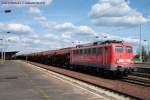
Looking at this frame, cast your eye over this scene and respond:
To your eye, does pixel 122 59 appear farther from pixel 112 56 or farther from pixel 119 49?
pixel 112 56

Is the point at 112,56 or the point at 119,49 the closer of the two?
the point at 112,56

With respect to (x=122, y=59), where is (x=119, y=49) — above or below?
above

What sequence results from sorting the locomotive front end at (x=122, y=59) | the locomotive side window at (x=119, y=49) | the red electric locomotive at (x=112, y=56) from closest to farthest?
1. the locomotive front end at (x=122, y=59)
2. the red electric locomotive at (x=112, y=56)
3. the locomotive side window at (x=119, y=49)

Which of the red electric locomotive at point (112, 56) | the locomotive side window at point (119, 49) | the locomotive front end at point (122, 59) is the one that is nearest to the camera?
the locomotive front end at point (122, 59)

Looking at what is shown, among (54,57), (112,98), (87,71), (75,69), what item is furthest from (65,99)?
(54,57)

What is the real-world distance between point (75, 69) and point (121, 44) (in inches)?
633

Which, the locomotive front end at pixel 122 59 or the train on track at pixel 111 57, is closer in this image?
the locomotive front end at pixel 122 59

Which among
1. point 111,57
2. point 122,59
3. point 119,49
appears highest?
point 119,49

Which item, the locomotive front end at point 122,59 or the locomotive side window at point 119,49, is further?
the locomotive side window at point 119,49

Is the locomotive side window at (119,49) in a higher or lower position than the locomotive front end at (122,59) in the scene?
higher

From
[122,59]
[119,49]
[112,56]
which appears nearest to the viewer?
[112,56]

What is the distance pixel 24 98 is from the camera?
17.2m

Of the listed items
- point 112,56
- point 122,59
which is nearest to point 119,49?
point 122,59

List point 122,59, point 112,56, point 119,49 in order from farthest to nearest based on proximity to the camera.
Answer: point 119,49
point 122,59
point 112,56
